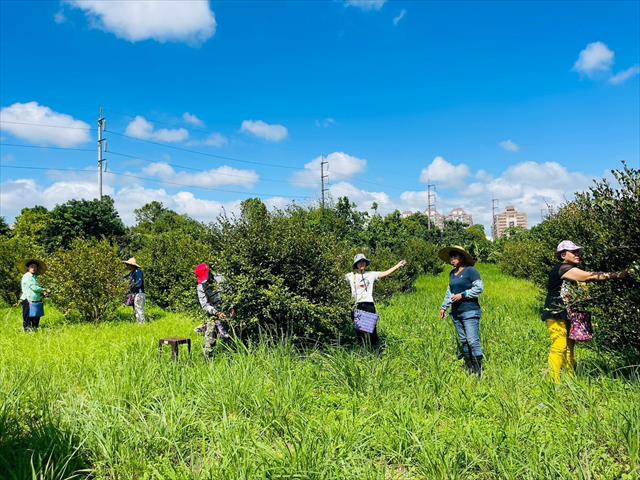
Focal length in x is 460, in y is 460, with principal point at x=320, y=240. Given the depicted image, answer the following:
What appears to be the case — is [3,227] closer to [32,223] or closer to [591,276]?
[32,223]

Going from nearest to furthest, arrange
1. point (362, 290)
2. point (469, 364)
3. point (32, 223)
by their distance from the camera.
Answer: point (469, 364), point (362, 290), point (32, 223)

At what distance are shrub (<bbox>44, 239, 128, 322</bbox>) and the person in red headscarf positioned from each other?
5.44 meters

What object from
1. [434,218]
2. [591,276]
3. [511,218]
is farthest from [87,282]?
[511,218]

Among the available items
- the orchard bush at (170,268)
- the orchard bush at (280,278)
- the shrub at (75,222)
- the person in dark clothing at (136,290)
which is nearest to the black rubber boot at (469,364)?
the orchard bush at (280,278)

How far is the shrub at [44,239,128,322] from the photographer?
1067cm

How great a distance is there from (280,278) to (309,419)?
2.62m

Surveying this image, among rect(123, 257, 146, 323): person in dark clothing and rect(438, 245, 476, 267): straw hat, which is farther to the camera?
rect(123, 257, 146, 323): person in dark clothing

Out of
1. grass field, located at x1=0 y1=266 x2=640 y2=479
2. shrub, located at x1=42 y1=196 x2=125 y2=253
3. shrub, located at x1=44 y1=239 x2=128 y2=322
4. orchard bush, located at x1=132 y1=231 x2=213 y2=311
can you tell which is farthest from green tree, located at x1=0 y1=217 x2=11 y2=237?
grass field, located at x1=0 y1=266 x2=640 y2=479

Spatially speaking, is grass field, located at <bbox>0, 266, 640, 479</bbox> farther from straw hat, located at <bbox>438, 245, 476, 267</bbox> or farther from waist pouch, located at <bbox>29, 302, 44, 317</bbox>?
waist pouch, located at <bbox>29, 302, 44, 317</bbox>

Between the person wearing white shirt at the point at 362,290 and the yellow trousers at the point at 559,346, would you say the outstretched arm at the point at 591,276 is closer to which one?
the yellow trousers at the point at 559,346

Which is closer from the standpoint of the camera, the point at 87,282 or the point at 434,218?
the point at 87,282

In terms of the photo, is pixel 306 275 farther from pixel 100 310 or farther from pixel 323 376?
pixel 100 310

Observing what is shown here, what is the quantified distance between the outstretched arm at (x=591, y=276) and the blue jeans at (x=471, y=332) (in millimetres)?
1399

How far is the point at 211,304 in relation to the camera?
Answer: 6.55 meters
